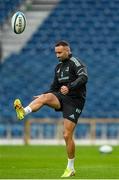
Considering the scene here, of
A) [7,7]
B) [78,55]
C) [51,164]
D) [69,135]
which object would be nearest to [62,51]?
[69,135]

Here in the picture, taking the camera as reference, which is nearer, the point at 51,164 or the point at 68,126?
the point at 68,126

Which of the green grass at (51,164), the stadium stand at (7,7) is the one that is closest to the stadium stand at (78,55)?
the stadium stand at (7,7)

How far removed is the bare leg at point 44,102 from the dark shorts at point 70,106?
0.10m

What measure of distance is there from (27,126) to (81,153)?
5.24 m

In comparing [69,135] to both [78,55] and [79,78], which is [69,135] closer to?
[79,78]

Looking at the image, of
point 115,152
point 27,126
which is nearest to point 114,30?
point 27,126

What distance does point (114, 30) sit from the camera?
30.7 meters

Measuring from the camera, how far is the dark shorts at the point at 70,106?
11352 mm

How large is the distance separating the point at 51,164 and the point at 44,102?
4.55 m

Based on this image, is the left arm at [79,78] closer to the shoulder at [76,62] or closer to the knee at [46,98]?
the shoulder at [76,62]

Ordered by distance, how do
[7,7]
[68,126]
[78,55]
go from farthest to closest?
1. [7,7]
2. [78,55]
3. [68,126]

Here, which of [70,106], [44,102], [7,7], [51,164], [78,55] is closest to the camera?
[44,102]

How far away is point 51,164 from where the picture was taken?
50.1 feet

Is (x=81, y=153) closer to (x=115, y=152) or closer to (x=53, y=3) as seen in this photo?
(x=115, y=152)
